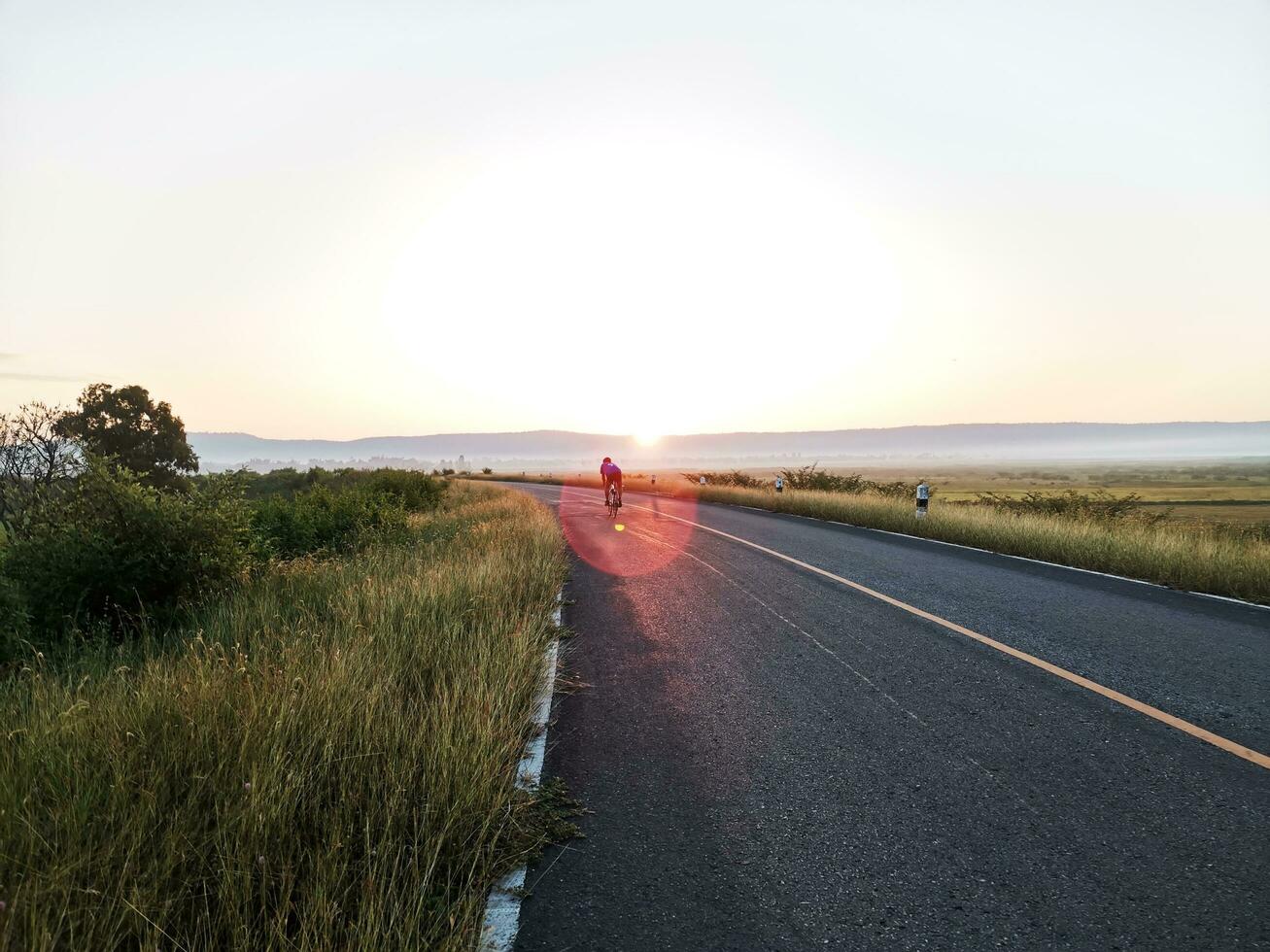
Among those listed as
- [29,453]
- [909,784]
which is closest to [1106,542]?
[909,784]

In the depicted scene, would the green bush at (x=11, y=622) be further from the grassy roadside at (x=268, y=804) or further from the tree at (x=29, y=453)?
the tree at (x=29, y=453)

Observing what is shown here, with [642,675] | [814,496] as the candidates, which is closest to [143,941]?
[642,675]

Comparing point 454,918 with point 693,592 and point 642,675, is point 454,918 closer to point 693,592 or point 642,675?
point 642,675

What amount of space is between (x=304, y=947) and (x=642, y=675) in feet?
12.7

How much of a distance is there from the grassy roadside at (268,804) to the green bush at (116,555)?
8.33 ft

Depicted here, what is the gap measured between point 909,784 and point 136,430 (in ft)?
150

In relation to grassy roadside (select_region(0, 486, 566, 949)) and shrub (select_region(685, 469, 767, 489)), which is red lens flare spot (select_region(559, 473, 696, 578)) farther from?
shrub (select_region(685, 469, 767, 489))

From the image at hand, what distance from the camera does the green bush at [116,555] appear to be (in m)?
6.91

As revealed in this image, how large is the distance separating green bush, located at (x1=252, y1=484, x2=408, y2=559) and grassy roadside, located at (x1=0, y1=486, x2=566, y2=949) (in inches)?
378

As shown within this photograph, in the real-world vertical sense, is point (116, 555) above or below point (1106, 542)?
above

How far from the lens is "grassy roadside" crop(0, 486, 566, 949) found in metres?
2.25

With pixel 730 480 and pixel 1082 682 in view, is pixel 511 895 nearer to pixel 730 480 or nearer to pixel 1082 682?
pixel 1082 682

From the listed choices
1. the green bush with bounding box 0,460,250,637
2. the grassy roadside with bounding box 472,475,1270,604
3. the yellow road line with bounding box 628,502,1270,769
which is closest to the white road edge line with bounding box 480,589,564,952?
the yellow road line with bounding box 628,502,1270,769

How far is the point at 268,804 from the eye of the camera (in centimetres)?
273
